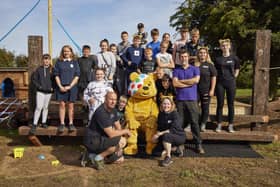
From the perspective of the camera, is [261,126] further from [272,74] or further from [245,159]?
[272,74]

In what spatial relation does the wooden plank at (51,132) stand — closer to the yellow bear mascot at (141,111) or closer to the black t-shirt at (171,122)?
the yellow bear mascot at (141,111)

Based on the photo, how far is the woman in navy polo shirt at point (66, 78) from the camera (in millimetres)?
6070

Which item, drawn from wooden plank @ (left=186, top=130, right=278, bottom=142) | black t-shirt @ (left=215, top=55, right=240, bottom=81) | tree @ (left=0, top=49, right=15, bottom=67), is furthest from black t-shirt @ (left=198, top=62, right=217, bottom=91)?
tree @ (left=0, top=49, right=15, bottom=67)

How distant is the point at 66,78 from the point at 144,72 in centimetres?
155

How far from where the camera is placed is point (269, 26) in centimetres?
1016

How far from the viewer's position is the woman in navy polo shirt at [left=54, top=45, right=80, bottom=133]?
19.9ft

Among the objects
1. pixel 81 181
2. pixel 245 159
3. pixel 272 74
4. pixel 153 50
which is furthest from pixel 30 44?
pixel 272 74

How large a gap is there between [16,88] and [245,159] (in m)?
10.1

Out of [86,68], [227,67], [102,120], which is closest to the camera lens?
[102,120]

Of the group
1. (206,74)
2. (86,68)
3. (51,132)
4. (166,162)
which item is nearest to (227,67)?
(206,74)

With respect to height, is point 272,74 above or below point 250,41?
below

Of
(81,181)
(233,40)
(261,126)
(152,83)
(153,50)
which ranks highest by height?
(233,40)

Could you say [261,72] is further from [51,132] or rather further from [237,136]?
[51,132]

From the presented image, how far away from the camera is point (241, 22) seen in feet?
33.0
